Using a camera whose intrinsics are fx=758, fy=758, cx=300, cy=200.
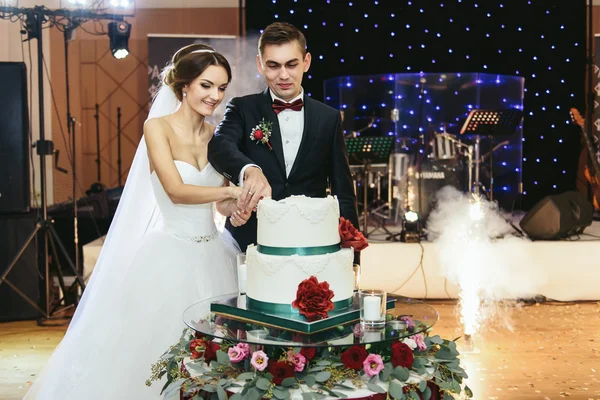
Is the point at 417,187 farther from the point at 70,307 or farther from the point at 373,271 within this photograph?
the point at 70,307

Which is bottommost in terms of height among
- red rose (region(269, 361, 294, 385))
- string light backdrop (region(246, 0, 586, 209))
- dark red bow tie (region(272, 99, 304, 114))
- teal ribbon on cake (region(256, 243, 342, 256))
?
red rose (region(269, 361, 294, 385))

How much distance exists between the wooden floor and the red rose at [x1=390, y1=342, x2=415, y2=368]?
194cm

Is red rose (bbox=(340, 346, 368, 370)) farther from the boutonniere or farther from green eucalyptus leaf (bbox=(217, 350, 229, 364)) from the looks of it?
the boutonniere

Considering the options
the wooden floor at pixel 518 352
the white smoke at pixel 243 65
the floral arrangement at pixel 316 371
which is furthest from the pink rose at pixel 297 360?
the white smoke at pixel 243 65

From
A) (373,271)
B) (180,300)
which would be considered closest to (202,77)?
(180,300)

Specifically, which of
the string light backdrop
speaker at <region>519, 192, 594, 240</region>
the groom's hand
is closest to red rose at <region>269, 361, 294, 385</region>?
the groom's hand

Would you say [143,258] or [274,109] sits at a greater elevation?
[274,109]

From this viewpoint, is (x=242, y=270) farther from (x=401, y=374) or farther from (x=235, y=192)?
(x=401, y=374)

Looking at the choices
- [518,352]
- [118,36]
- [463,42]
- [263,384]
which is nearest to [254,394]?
[263,384]

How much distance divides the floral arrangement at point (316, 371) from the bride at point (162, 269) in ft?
2.40

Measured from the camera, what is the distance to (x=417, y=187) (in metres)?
8.48

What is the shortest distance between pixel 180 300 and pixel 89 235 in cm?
483

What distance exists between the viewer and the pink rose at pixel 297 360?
7.13ft

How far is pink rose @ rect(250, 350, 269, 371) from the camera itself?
2.17 meters
